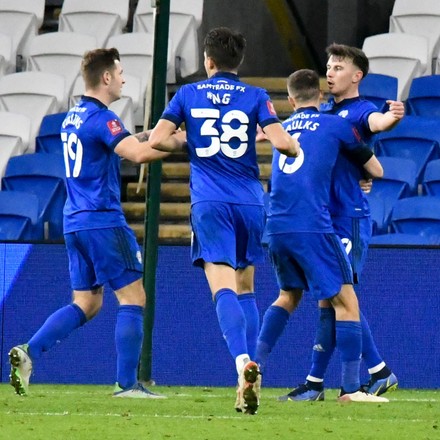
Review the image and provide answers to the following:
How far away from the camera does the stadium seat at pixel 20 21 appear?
15.7m

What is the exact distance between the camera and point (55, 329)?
818 centimetres

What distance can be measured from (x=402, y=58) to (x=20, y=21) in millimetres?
4026

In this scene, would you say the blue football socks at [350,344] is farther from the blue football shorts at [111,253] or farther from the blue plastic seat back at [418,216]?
the blue plastic seat back at [418,216]

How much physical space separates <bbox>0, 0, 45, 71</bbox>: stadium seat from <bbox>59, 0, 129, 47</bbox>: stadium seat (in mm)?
277

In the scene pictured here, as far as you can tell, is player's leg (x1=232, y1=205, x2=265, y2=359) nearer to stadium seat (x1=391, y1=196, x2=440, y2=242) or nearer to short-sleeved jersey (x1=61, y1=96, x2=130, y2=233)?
short-sleeved jersey (x1=61, y1=96, x2=130, y2=233)

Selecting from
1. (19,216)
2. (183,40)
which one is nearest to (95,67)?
(19,216)

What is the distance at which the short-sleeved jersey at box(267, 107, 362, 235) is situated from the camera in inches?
324

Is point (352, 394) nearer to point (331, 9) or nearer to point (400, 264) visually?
point (400, 264)

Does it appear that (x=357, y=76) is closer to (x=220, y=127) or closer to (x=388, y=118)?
(x=388, y=118)

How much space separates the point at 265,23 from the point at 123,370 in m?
9.90

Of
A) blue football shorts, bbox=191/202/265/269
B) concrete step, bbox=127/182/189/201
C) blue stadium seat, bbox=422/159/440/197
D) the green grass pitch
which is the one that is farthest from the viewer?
concrete step, bbox=127/182/189/201

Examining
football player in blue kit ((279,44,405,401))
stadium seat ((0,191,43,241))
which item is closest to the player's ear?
football player in blue kit ((279,44,405,401))

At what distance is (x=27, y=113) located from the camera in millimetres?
14508

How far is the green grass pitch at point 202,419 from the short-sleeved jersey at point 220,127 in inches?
41.3
